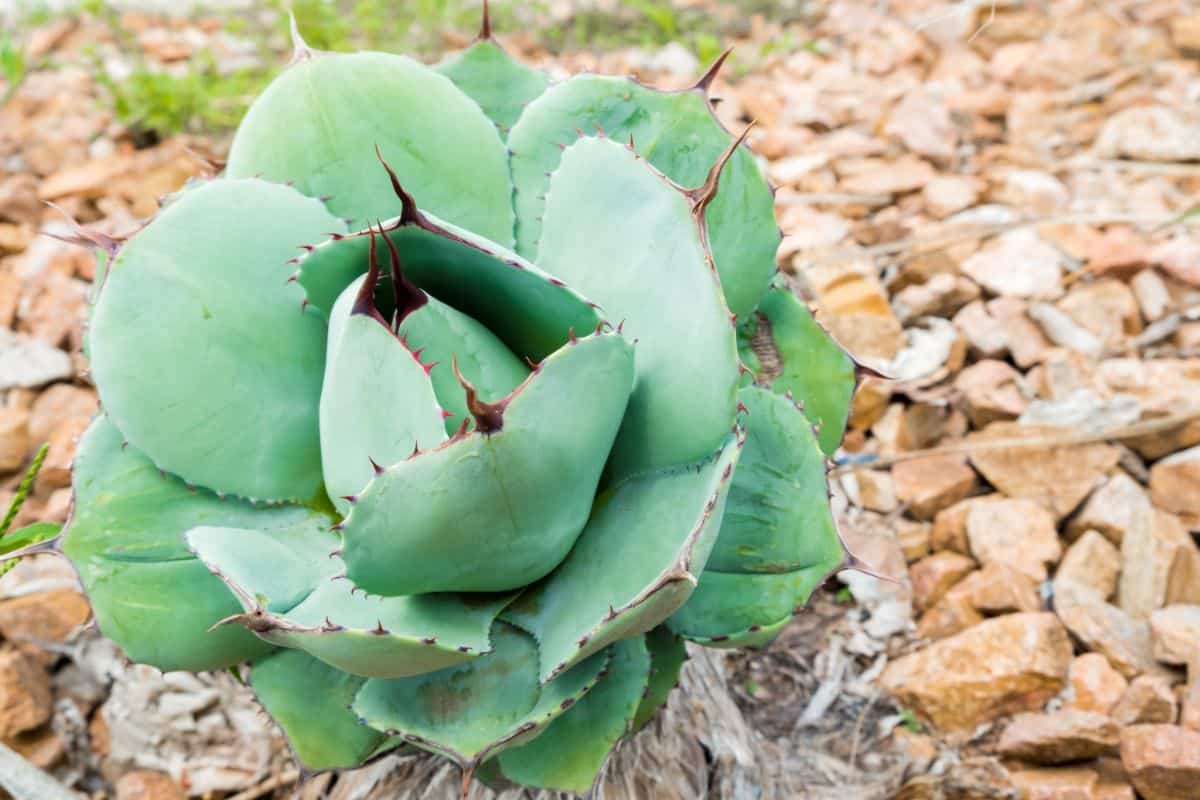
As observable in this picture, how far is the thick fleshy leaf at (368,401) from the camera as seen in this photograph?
856mm

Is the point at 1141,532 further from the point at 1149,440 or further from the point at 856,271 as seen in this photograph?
the point at 856,271

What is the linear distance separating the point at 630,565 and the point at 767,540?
6.6 inches

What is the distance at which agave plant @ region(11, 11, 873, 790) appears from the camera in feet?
2.77

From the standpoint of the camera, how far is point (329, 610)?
3.00 feet

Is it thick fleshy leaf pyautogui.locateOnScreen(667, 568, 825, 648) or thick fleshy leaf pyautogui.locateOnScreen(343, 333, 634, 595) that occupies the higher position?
thick fleshy leaf pyautogui.locateOnScreen(343, 333, 634, 595)

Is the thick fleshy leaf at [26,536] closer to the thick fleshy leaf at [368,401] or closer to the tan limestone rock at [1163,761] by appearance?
the thick fleshy leaf at [368,401]

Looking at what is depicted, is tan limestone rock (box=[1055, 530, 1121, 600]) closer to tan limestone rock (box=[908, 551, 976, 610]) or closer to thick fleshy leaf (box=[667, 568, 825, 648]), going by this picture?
tan limestone rock (box=[908, 551, 976, 610])

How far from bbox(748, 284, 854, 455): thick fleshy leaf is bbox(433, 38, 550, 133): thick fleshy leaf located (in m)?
0.38

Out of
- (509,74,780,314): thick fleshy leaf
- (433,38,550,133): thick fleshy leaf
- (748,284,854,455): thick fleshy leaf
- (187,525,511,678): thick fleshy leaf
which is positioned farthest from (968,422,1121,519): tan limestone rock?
(187,525,511,678): thick fleshy leaf

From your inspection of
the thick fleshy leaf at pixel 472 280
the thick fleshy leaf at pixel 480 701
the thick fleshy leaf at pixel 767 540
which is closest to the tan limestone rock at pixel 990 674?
the thick fleshy leaf at pixel 767 540

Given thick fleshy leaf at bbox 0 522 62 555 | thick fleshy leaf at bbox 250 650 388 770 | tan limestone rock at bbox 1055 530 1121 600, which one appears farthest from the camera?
tan limestone rock at bbox 1055 530 1121 600

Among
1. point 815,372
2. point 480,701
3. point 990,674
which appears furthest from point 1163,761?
point 480,701

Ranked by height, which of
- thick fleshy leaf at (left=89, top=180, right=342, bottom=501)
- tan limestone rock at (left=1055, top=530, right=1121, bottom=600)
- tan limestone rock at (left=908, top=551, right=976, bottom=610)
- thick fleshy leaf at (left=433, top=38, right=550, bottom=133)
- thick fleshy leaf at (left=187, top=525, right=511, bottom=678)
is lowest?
tan limestone rock at (left=908, top=551, right=976, bottom=610)

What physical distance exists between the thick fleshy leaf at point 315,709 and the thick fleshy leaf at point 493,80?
0.64m
